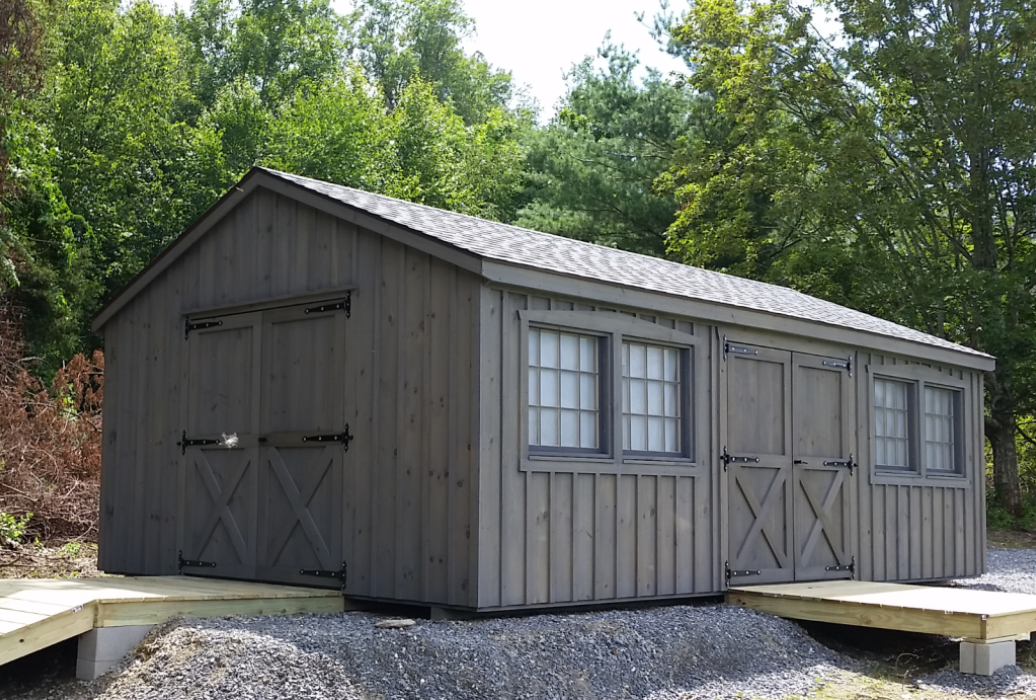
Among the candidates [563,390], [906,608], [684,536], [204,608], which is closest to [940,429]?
[684,536]

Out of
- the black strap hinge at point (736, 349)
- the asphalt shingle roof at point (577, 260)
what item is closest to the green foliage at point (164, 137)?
the asphalt shingle roof at point (577, 260)

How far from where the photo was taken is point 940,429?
12367 mm

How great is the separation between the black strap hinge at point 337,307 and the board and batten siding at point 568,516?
131 centimetres

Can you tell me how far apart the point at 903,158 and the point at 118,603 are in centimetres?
1929

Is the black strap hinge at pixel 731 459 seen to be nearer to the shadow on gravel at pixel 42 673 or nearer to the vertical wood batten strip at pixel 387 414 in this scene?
the vertical wood batten strip at pixel 387 414

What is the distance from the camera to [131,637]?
273 inches

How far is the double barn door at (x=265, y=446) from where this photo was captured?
28.4 ft

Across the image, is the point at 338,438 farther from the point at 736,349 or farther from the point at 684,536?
the point at 736,349

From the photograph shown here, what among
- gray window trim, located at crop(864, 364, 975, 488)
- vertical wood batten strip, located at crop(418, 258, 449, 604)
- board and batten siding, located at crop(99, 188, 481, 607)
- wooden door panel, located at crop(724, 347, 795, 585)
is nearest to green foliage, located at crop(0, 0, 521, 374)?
board and batten siding, located at crop(99, 188, 481, 607)

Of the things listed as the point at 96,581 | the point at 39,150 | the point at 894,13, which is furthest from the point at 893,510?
the point at 39,150

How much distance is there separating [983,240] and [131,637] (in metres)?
17.9

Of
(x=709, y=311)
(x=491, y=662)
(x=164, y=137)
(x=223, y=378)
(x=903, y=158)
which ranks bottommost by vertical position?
(x=491, y=662)

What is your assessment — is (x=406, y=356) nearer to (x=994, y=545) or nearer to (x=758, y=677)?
(x=758, y=677)

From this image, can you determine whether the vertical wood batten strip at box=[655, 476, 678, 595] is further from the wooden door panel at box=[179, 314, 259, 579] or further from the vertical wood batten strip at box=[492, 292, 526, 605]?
the wooden door panel at box=[179, 314, 259, 579]
